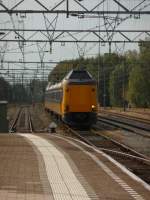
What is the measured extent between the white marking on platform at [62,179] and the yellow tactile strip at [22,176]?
0.43ft

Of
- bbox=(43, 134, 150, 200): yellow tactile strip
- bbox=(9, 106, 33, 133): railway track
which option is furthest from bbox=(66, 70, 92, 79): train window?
bbox=(43, 134, 150, 200): yellow tactile strip

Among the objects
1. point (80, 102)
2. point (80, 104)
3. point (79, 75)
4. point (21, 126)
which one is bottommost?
point (21, 126)

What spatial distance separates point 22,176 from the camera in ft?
39.1

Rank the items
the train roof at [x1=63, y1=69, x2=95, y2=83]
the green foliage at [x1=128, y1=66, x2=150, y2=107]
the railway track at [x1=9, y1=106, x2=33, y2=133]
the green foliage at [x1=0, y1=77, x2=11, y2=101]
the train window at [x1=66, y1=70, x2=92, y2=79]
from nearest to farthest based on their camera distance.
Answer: the train roof at [x1=63, y1=69, x2=95, y2=83] → the train window at [x1=66, y1=70, x2=92, y2=79] → the railway track at [x1=9, y1=106, x2=33, y2=133] → the green foliage at [x1=128, y1=66, x2=150, y2=107] → the green foliage at [x1=0, y1=77, x2=11, y2=101]

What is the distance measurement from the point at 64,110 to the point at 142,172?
20826mm

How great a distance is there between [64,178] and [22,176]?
81cm

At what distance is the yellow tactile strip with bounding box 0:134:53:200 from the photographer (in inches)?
383

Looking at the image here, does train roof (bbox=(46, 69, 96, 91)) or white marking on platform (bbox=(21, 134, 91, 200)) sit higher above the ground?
train roof (bbox=(46, 69, 96, 91))

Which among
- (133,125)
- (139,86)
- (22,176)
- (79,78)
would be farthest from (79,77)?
(139,86)

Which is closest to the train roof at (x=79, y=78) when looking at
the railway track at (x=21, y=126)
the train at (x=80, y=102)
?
the train at (x=80, y=102)

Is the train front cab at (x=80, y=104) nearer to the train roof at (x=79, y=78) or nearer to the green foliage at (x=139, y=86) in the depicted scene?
the train roof at (x=79, y=78)

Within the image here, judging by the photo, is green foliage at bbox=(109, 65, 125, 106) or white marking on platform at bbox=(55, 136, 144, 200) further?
green foliage at bbox=(109, 65, 125, 106)

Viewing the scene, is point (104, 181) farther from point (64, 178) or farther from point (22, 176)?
point (22, 176)

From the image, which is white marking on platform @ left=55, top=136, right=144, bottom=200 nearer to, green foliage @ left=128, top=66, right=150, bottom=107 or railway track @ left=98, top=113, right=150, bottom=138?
railway track @ left=98, top=113, right=150, bottom=138
